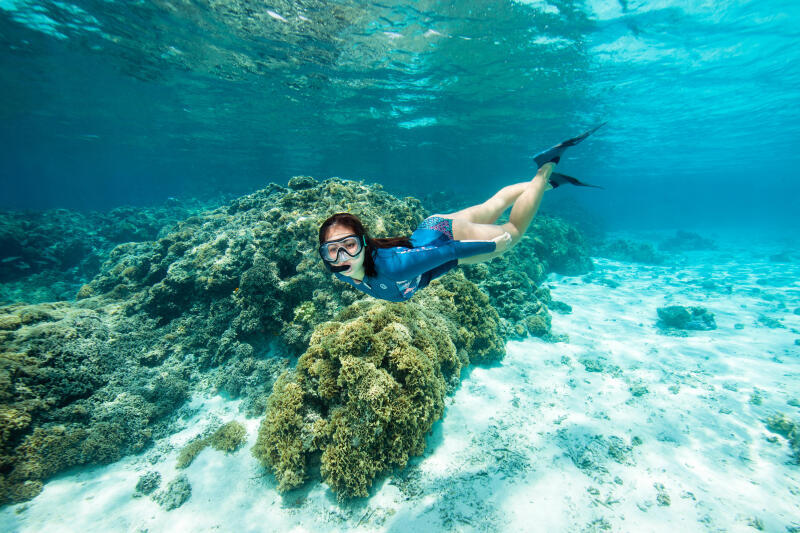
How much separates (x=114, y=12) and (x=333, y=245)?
20.4 metres

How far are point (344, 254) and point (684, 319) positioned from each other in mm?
12964

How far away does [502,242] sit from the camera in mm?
4320

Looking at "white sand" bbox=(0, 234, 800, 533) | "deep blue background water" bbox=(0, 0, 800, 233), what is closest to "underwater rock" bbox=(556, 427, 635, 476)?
"white sand" bbox=(0, 234, 800, 533)

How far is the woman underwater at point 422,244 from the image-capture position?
9.91 ft

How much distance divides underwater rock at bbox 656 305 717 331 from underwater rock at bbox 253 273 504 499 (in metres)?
10.3

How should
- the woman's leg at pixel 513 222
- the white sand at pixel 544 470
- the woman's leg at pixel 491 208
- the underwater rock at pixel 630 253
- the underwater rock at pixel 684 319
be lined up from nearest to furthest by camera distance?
the white sand at pixel 544 470
the woman's leg at pixel 513 222
the woman's leg at pixel 491 208
the underwater rock at pixel 684 319
the underwater rock at pixel 630 253

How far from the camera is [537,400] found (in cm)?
587

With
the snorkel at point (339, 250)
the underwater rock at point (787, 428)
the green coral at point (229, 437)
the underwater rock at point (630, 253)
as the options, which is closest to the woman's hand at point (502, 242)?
the snorkel at point (339, 250)

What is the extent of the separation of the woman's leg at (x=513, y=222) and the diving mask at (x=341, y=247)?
5.43ft

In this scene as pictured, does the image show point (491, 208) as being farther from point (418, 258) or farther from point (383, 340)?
point (383, 340)

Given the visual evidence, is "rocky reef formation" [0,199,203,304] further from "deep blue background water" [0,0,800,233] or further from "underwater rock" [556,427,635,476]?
"underwater rock" [556,427,635,476]

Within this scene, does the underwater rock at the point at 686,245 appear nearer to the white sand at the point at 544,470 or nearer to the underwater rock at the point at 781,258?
the underwater rock at the point at 781,258

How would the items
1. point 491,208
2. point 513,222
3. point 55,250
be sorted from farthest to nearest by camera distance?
point 55,250 < point 491,208 < point 513,222

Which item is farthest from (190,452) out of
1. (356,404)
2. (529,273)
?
(529,273)
